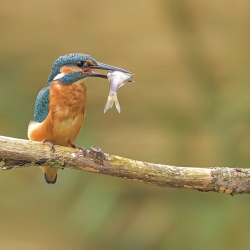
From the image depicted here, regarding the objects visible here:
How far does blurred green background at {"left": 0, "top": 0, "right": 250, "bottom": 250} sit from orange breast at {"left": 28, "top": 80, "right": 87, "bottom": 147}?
1198mm

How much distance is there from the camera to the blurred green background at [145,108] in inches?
171

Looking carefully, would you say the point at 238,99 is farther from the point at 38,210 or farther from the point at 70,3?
the point at 38,210

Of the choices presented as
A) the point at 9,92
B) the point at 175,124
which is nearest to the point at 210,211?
the point at 175,124

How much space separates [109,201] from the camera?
14.7ft

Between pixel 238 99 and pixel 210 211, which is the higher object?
pixel 238 99

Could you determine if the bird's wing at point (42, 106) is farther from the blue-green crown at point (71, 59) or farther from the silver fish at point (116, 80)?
the silver fish at point (116, 80)

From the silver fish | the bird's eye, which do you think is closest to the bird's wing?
the bird's eye

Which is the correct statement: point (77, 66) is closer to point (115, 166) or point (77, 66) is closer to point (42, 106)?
point (42, 106)

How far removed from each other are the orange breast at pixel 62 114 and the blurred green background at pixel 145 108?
1198 millimetres

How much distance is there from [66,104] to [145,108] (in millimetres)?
1876

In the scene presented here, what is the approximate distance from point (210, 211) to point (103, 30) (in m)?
1.20

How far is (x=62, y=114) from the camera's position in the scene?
2928mm

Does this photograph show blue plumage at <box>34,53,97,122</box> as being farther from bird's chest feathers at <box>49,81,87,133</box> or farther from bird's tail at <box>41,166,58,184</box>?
bird's tail at <box>41,166,58,184</box>

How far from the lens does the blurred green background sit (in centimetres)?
436
